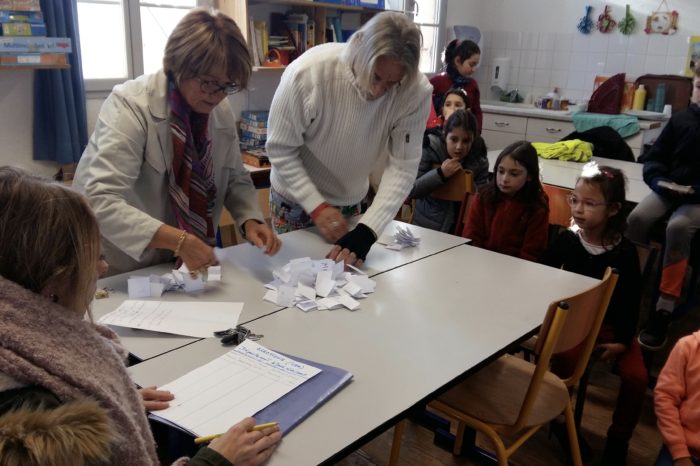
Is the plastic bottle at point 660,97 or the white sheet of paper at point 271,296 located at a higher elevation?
the plastic bottle at point 660,97

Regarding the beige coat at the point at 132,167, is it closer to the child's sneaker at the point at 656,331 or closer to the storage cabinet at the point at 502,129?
the child's sneaker at the point at 656,331

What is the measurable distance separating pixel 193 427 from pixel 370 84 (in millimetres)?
1183

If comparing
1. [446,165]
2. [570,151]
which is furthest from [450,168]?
[570,151]

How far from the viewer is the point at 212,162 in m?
1.82

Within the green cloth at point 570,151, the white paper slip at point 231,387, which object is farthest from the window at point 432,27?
the white paper slip at point 231,387

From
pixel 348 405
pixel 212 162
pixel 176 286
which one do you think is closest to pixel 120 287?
pixel 176 286

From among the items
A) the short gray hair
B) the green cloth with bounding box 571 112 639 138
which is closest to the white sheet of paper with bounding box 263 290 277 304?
the short gray hair

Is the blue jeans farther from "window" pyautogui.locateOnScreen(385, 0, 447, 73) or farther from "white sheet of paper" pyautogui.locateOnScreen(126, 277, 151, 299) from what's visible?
"window" pyautogui.locateOnScreen(385, 0, 447, 73)

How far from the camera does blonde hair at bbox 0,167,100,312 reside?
2.45 ft

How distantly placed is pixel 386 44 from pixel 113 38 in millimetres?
2383

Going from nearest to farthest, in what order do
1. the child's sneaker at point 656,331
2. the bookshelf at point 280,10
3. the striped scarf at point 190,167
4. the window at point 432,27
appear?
the striped scarf at point 190,167 → the child's sneaker at point 656,331 → the bookshelf at point 280,10 → the window at point 432,27

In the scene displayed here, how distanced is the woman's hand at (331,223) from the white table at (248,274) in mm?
64

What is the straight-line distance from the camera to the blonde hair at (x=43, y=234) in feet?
2.45

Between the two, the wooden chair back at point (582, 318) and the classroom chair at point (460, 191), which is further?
the classroom chair at point (460, 191)
